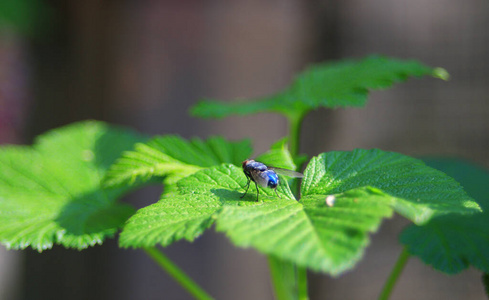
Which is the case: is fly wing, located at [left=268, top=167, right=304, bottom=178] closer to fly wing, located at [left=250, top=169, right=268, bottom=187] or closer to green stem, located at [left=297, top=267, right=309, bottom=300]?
fly wing, located at [left=250, top=169, right=268, bottom=187]

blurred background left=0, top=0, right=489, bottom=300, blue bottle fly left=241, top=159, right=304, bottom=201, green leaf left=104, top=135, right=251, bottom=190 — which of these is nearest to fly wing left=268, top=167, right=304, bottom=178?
blue bottle fly left=241, top=159, right=304, bottom=201

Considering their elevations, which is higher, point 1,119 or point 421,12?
point 421,12

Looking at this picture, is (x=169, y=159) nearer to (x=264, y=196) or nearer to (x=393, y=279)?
(x=264, y=196)

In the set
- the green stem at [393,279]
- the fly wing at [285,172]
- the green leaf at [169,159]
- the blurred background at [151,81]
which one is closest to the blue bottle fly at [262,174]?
the fly wing at [285,172]

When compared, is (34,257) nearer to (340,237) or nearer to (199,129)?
(199,129)

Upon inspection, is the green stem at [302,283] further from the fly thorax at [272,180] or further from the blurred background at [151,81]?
the blurred background at [151,81]

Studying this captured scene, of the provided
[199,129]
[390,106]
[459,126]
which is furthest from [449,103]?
[199,129]

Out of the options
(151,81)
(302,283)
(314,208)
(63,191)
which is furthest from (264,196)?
(151,81)
